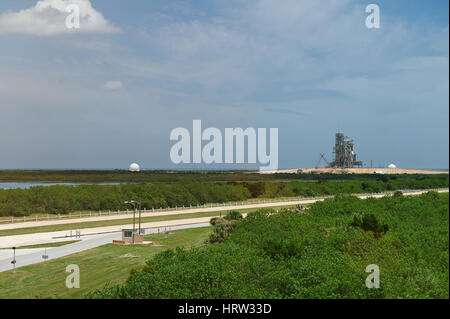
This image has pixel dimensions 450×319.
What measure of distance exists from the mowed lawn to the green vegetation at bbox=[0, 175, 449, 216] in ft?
102

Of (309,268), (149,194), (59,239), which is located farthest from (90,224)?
(309,268)

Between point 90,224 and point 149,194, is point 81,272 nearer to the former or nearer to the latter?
point 90,224

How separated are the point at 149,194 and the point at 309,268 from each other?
61032 mm

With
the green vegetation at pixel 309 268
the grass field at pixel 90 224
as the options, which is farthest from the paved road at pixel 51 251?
the green vegetation at pixel 309 268

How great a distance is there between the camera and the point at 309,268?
18594 mm

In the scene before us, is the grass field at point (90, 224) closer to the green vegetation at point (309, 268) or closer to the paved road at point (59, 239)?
the paved road at point (59, 239)

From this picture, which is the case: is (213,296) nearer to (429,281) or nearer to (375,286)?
(375,286)

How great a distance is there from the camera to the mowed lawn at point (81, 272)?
27766 mm

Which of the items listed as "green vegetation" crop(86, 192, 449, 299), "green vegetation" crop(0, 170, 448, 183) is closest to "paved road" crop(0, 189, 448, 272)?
"green vegetation" crop(86, 192, 449, 299)

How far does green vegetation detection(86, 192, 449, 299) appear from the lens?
16.7 metres

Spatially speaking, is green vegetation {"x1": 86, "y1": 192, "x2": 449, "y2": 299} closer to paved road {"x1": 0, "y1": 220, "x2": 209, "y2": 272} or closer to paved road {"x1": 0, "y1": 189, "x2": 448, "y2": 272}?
paved road {"x1": 0, "y1": 220, "x2": 209, "y2": 272}

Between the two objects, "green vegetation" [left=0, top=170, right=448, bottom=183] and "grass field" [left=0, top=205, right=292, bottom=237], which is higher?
"green vegetation" [left=0, top=170, right=448, bottom=183]

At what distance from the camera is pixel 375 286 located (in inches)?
646
